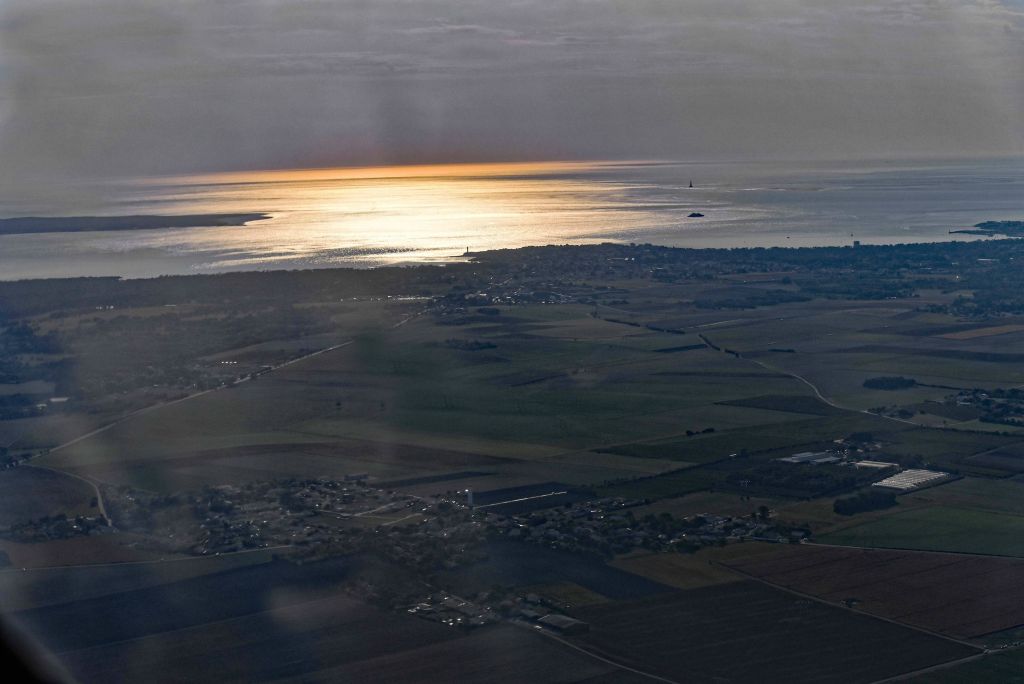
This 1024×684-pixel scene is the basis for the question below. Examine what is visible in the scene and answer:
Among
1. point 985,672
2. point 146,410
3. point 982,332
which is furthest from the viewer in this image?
A: point 982,332

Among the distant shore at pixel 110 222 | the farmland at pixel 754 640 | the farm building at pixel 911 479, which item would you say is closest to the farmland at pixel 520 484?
the farmland at pixel 754 640

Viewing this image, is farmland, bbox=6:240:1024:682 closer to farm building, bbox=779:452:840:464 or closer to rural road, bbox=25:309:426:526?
rural road, bbox=25:309:426:526

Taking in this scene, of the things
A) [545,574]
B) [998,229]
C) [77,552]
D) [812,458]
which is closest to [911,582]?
[545,574]

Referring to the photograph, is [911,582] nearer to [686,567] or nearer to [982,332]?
[686,567]

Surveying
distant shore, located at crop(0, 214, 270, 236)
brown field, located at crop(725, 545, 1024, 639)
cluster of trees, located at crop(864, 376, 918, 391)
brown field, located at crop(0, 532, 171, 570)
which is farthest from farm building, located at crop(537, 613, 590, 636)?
distant shore, located at crop(0, 214, 270, 236)

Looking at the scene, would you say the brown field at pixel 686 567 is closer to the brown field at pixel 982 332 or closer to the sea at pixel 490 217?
the brown field at pixel 982 332

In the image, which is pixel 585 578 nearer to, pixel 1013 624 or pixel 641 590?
pixel 641 590
